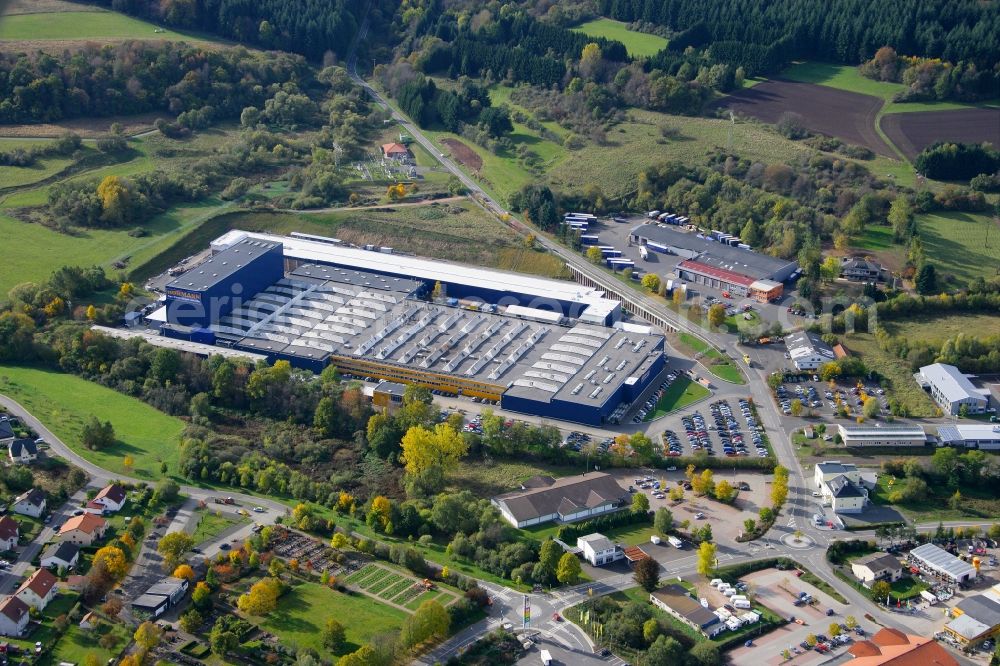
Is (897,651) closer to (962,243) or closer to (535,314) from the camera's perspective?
(535,314)

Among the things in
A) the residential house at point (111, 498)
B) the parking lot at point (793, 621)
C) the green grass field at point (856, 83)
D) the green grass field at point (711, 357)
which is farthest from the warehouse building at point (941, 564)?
the green grass field at point (856, 83)

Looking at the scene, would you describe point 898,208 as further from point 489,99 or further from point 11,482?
point 11,482

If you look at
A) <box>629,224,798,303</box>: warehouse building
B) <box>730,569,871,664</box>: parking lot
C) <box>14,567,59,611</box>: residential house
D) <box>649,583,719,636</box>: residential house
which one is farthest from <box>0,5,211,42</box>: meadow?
<box>730,569,871,664</box>: parking lot

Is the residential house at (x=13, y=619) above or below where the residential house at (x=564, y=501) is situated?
below

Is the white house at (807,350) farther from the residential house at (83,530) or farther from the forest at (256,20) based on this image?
the forest at (256,20)

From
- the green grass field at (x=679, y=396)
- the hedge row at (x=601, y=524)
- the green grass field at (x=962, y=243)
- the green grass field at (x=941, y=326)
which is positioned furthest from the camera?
the green grass field at (x=962, y=243)

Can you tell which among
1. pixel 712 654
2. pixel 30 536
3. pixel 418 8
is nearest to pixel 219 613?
pixel 30 536
